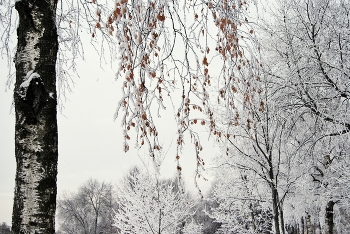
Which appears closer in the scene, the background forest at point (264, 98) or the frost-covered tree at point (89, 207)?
the background forest at point (264, 98)

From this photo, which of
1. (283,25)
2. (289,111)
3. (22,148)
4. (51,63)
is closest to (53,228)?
(22,148)

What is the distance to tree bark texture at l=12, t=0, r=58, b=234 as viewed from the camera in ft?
7.00

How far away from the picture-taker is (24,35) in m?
2.37

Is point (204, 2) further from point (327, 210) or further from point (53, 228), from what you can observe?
point (327, 210)

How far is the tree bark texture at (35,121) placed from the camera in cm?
213

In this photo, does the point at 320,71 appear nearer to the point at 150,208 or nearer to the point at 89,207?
the point at 150,208

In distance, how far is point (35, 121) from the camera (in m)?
2.26

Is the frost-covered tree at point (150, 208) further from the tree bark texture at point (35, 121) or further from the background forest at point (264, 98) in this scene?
the tree bark texture at point (35, 121)

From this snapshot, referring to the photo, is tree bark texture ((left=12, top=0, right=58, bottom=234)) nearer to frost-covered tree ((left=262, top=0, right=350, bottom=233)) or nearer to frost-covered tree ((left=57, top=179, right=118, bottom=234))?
frost-covered tree ((left=262, top=0, right=350, bottom=233))

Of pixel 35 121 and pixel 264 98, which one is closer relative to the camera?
pixel 35 121

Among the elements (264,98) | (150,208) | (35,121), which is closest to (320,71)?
(264,98)

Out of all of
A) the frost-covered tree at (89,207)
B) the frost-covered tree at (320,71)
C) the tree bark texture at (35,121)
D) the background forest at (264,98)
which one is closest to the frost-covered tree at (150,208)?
the background forest at (264,98)

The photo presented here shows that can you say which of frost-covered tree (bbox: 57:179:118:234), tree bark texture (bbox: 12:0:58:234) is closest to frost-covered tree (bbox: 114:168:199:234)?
tree bark texture (bbox: 12:0:58:234)

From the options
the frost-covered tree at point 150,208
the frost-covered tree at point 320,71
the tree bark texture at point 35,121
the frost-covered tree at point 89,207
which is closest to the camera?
the tree bark texture at point 35,121
